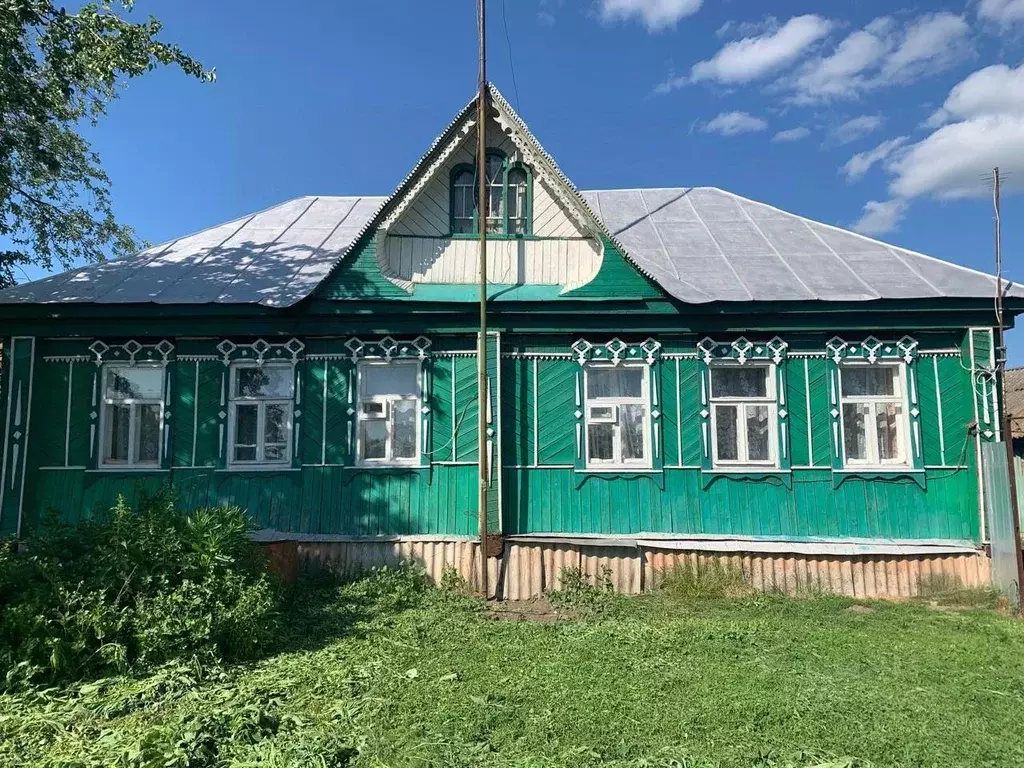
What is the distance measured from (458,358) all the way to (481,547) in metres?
2.52

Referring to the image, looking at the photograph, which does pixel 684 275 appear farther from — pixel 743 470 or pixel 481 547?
pixel 481 547

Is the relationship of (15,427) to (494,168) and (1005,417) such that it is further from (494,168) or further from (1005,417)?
(1005,417)

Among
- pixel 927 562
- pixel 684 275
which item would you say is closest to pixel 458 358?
pixel 684 275

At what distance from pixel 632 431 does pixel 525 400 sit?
1503 millimetres

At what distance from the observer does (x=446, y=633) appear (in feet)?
21.0

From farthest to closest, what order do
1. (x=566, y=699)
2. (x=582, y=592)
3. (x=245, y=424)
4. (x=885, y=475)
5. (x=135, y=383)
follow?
1. (x=135, y=383)
2. (x=245, y=424)
3. (x=885, y=475)
4. (x=582, y=592)
5. (x=566, y=699)

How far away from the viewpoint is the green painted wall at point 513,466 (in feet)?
26.9

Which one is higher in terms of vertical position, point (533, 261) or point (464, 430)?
point (533, 261)

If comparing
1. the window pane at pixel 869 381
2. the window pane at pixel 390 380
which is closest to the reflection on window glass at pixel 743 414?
the window pane at pixel 869 381

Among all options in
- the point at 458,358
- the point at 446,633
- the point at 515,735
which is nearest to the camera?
the point at 515,735

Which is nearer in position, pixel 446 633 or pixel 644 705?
pixel 644 705

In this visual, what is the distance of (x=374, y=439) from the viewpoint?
8.57 meters

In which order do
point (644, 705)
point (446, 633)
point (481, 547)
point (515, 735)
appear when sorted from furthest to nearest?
point (481, 547) → point (446, 633) → point (644, 705) → point (515, 735)

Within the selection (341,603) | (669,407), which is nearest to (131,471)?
(341,603)
